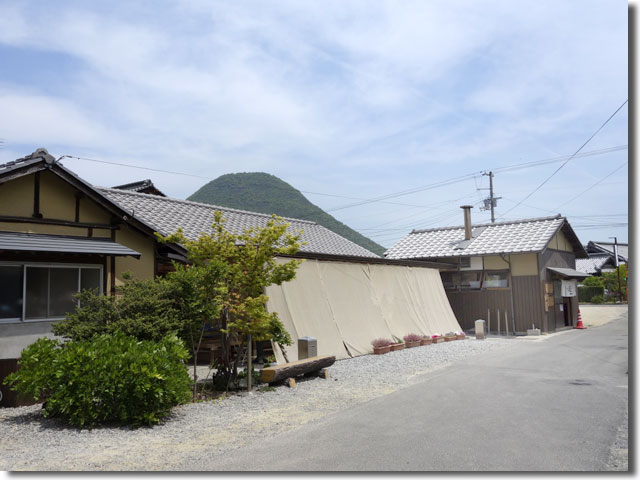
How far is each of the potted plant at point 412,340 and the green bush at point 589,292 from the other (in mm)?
30952

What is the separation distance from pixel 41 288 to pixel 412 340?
438 inches

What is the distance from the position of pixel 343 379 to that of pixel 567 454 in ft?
19.4

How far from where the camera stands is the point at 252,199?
61656mm

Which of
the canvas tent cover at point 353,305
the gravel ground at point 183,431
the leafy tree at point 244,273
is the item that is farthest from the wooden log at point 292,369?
the canvas tent cover at point 353,305

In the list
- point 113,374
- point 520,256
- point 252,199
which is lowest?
point 113,374

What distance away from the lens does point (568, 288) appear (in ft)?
80.8

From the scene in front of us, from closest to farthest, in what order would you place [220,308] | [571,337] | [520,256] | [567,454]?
[567,454]
[220,308]
[571,337]
[520,256]

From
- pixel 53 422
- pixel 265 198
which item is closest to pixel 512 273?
pixel 53 422

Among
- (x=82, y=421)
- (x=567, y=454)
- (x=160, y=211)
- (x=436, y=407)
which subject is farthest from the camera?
(x=160, y=211)

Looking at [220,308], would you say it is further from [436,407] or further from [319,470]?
[319,470]

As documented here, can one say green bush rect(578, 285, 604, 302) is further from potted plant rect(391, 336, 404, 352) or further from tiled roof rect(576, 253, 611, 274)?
potted plant rect(391, 336, 404, 352)

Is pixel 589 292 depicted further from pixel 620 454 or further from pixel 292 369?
pixel 620 454

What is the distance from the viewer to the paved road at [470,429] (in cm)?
512

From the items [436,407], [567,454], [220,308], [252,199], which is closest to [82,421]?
[220,308]
